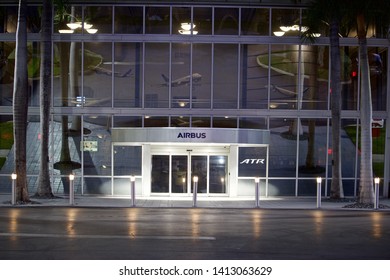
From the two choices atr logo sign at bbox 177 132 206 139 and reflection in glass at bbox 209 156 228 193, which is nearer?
atr logo sign at bbox 177 132 206 139

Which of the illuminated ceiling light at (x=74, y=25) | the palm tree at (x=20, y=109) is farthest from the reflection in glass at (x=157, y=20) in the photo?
the palm tree at (x=20, y=109)

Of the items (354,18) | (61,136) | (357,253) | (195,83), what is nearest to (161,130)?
(195,83)

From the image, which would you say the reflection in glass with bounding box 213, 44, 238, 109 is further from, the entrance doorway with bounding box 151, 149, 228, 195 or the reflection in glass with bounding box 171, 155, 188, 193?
the reflection in glass with bounding box 171, 155, 188, 193

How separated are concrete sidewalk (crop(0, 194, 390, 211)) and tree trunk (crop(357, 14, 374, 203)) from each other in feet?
2.73

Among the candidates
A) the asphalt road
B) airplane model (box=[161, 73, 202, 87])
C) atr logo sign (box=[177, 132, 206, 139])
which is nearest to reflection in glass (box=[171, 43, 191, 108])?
airplane model (box=[161, 73, 202, 87])

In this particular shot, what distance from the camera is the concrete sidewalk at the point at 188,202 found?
20.9 metres

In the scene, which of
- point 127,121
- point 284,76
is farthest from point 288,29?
point 127,121

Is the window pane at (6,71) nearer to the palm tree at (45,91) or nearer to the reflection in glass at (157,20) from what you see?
the palm tree at (45,91)

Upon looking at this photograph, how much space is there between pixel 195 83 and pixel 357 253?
14.8 m

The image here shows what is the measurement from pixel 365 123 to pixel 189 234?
10.7 metres

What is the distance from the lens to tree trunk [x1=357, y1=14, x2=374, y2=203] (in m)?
21.2

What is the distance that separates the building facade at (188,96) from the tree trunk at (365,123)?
3.45 m

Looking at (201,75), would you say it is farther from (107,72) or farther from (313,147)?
(313,147)

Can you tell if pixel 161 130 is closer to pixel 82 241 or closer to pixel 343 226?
pixel 343 226
